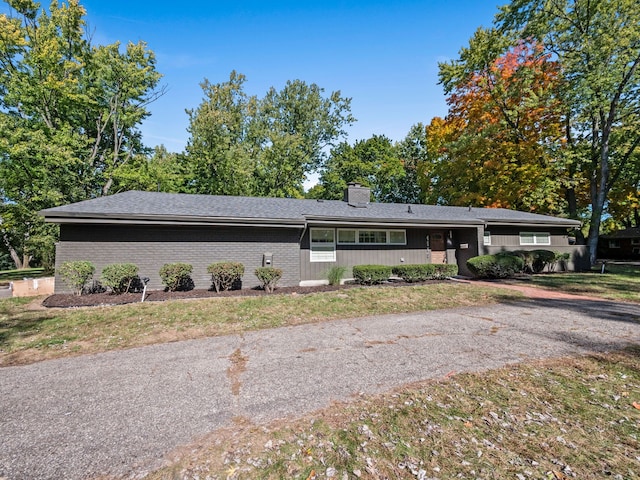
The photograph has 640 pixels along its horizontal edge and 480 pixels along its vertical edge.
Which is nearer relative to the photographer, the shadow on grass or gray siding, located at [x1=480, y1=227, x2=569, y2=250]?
the shadow on grass

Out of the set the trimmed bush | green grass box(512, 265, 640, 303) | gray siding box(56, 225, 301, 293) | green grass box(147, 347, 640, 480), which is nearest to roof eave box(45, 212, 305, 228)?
gray siding box(56, 225, 301, 293)

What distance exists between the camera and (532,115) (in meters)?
19.6

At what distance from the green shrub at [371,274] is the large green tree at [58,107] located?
53.5 ft

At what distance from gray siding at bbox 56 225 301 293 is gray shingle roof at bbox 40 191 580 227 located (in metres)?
0.57

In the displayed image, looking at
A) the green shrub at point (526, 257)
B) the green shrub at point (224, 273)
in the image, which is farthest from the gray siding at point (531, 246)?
the green shrub at point (224, 273)

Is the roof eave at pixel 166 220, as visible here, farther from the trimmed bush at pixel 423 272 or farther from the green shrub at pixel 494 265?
the green shrub at pixel 494 265

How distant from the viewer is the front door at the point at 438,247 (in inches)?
550

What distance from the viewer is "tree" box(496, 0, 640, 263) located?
50.2ft

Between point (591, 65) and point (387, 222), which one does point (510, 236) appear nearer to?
point (387, 222)

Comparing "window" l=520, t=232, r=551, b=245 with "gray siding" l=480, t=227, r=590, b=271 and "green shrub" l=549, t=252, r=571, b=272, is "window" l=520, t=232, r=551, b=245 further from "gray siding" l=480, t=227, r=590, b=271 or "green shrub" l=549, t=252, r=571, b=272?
"green shrub" l=549, t=252, r=571, b=272

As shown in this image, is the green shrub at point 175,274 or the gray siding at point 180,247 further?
the gray siding at point 180,247

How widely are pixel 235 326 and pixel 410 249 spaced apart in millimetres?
9693

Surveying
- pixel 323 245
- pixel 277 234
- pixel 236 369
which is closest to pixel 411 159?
pixel 323 245

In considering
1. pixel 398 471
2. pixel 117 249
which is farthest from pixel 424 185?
pixel 398 471
